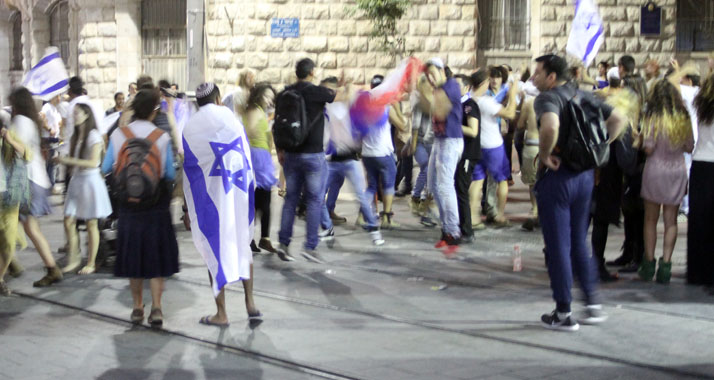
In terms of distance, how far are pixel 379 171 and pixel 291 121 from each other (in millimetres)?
2184

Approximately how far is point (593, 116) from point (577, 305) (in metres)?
1.63

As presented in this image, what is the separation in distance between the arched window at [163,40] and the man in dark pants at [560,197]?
1637 cm

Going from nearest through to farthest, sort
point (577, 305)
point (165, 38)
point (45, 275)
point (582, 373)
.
→ point (582, 373) < point (577, 305) < point (45, 275) < point (165, 38)

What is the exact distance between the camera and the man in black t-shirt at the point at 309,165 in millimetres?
10922

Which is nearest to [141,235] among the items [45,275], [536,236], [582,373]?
[45,275]

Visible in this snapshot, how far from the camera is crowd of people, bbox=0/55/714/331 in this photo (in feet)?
26.4

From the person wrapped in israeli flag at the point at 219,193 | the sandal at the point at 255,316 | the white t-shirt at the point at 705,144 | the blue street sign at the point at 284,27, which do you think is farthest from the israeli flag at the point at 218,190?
the blue street sign at the point at 284,27

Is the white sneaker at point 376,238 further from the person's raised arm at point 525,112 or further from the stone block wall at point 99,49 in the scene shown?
the stone block wall at point 99,49

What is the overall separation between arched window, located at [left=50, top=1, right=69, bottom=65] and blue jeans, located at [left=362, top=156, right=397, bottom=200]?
1507 cm

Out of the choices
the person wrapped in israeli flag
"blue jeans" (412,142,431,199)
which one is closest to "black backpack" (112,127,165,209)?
the person wrapped in israeli flag

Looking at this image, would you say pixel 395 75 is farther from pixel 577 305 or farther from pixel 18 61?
pixel 18 61

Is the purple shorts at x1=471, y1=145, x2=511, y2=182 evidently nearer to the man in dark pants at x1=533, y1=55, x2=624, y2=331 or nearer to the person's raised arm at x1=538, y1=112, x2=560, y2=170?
the man in dark pants at x1=533, y1=55, x2=624, y2=331

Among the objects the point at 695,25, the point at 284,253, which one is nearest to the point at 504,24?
the point at 695,25

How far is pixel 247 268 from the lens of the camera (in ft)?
27.0
